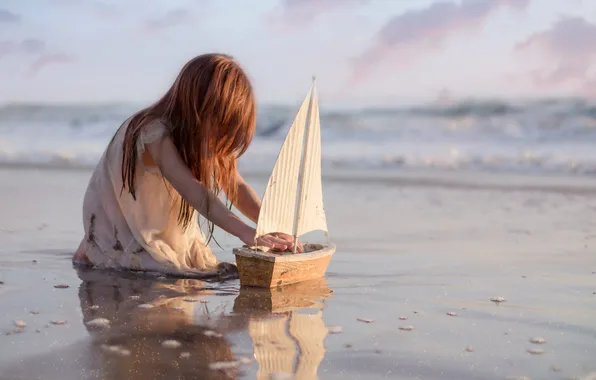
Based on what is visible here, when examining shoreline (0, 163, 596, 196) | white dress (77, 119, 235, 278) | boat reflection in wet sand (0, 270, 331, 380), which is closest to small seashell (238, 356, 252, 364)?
boat reflection in wet sand (0, 270, 331, 380)

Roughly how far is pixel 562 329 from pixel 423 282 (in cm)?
87

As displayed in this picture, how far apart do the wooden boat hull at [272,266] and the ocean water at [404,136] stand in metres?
6.69

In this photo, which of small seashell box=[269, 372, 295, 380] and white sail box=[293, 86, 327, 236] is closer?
small seashell box=[269, 372, 295, 380]

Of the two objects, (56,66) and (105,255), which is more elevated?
(56,66)

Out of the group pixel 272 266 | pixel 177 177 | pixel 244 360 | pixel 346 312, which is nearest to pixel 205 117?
pixel 177 177

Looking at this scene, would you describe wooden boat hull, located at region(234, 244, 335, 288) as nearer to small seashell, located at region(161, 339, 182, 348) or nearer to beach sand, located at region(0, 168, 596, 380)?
beach sand, located at region(0, 168, 596, 380)

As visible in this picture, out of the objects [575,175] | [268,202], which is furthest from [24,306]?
[575,175]

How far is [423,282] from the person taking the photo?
3441 millimetres

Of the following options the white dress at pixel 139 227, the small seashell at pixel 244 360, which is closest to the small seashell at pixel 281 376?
the small seashell at pixel 244 360

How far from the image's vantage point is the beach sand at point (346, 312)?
217 cm

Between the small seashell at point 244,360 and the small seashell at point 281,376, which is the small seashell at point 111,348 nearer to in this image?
the small seashell at point 244,360

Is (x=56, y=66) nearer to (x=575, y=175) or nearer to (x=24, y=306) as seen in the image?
(x=575, y=175)

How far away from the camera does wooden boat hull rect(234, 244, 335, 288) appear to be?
10.2 feet

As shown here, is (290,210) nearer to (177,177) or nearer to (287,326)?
(177,177)
